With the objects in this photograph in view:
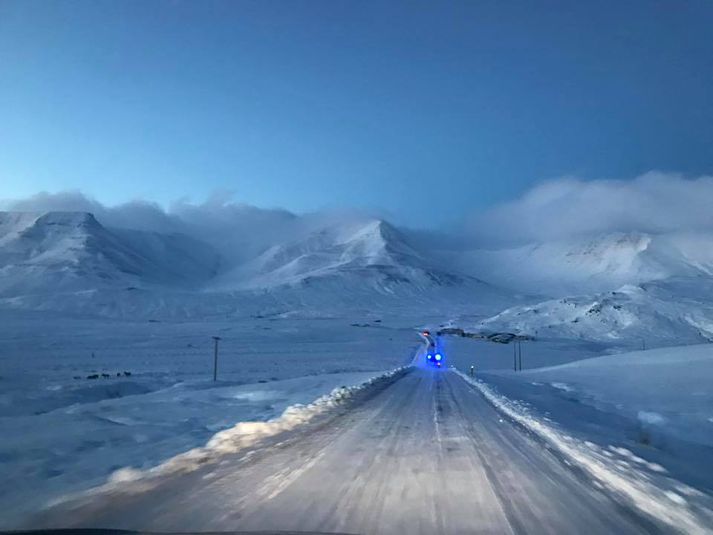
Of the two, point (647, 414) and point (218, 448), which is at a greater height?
point (218, 448)

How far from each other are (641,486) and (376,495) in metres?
3.75

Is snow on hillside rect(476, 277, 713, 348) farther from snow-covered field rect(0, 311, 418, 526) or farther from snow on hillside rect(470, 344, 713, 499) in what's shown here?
snow-covered field rect(0, 311, 418, 526)

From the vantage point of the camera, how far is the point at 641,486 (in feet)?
25.1

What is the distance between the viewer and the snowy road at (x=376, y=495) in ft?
20.1

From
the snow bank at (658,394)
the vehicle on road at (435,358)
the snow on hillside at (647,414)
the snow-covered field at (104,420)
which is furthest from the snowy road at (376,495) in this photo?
the vehicle on road at (435,358)

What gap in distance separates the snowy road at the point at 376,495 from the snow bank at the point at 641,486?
0.30 metres

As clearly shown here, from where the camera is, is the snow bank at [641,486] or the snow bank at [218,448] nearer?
the snow bank at [641,486]

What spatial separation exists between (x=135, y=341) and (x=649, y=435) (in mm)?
81248

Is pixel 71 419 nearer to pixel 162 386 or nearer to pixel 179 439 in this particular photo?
pixel 179 439

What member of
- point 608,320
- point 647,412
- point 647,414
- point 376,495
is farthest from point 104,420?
point 608,320

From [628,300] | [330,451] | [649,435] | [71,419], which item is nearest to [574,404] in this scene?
[649,435]

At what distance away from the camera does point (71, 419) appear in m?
13.6

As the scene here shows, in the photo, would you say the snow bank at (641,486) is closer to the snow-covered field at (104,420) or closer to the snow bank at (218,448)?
the snow bank at (218,448)

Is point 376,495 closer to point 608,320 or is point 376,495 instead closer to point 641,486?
point 641,486
